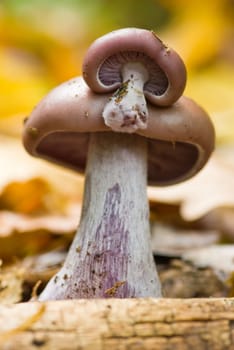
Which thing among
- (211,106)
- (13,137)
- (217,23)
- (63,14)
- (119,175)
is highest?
(63,14)

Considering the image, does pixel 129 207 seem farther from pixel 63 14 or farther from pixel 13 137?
pixel 63 14

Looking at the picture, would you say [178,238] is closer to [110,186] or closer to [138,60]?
[110,186]

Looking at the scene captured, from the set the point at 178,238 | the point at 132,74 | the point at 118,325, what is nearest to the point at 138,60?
the point at 132,74

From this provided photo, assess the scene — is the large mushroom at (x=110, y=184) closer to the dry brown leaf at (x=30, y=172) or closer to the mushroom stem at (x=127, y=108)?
the mushroom stem at (x=127, y=108)

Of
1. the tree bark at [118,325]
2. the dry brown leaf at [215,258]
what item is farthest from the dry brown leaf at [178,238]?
the tree bark at [118,325]

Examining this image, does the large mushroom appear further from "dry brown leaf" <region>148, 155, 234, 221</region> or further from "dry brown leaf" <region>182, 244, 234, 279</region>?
"dry brown leaf" <region>148, 155, 234, 221</region>

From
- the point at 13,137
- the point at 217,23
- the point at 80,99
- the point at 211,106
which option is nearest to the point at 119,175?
the point at 80,99

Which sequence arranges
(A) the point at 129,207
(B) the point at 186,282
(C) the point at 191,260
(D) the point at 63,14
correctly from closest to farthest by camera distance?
(A) the point at 129,207, (B) the point at 186,282, (C) the point at 191,260, (D) the point at 63,14
